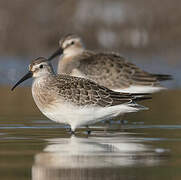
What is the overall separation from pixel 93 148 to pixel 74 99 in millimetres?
1696

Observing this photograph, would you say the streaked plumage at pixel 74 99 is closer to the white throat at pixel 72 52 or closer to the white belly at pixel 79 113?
the white belly at pixel 79 113

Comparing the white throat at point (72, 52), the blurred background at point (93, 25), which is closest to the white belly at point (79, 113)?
the white throat at point (72, 52)

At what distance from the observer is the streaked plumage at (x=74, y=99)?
12.6 meters

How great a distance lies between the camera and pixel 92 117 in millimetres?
12758

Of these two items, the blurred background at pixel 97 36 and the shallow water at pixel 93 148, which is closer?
the shallow water at pixel 93 148

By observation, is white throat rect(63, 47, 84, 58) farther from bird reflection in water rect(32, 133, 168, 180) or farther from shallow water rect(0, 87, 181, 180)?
bird reflection in water rect(32, 133, 168, 180)

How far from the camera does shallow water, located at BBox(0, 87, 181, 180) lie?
937 cm

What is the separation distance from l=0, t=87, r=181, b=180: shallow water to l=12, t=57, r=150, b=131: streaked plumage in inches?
14.4

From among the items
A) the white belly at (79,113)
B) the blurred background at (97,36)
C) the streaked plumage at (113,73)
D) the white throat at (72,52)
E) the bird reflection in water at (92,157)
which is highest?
the blurred background at (97,36)

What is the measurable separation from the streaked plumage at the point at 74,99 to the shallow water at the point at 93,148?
1.20ft

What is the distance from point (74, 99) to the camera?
41.8 feet

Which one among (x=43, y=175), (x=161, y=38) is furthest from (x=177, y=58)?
(x=43, y=175)

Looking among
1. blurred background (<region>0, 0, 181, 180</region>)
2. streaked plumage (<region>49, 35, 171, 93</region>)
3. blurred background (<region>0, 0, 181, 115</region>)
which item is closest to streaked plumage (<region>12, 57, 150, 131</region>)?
blurred background (<region>0, 0, 181, 180</region>)

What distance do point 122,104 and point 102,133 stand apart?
0.71 metres
